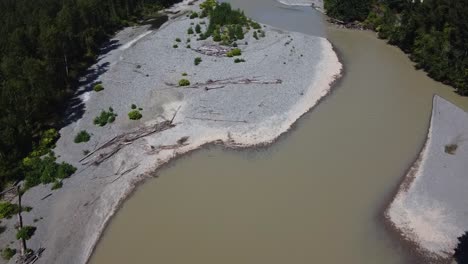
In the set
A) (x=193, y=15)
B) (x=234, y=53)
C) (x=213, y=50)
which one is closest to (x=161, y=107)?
Answer: (x=213, y=50)

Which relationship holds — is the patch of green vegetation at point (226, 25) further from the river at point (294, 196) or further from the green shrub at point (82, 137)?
the green shrub at point (82, 137)

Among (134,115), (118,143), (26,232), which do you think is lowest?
(26,232)

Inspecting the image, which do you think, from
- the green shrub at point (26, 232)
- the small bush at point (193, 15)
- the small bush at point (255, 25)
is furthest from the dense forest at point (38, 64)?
the small bush at point (255, 25)

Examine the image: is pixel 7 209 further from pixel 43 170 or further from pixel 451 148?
pixel 451 148

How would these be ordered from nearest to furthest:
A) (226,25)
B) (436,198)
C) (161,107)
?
(436,198), (161,107), (226,25)

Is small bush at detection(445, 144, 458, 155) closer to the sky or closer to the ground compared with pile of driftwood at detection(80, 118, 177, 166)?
closer to the sky

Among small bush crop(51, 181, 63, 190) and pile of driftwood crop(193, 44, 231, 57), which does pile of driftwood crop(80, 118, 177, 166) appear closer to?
small bush crop(51, 181, 63, 190)

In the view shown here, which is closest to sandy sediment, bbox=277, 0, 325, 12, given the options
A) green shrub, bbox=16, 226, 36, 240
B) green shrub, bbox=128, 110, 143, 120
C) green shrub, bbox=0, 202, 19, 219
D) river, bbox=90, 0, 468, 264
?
river, bbox=90, 0, 468, 264
